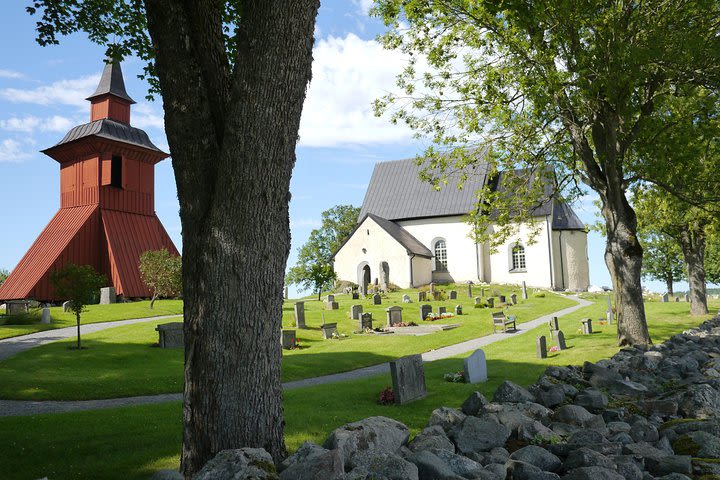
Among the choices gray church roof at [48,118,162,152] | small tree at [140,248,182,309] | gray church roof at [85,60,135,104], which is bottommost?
small tree at [140,248,182,309]

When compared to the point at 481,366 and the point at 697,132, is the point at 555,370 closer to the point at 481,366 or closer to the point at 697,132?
the point at 481,366

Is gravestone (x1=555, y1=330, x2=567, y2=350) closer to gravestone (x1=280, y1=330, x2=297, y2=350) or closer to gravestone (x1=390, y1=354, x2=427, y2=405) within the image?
gravestone (x1=390, y1=354, x2=427, y2=405)

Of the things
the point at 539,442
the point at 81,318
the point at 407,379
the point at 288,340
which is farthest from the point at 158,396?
the point at 81,318

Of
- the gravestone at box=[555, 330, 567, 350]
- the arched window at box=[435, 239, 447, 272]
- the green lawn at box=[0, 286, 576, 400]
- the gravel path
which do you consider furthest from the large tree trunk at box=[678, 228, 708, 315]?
the arched window at box=[435, 239, 447, 272]

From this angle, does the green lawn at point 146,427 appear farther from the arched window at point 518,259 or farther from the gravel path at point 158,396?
the arched window at point 518,259

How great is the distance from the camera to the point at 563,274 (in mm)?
43656

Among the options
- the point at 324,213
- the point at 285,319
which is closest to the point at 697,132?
the point at 285,319

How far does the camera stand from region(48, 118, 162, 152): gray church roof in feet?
115

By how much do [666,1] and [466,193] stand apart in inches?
1326

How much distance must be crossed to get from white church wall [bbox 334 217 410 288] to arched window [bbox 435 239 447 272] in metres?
5.02

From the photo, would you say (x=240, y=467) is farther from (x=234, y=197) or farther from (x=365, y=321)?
(x=365, y=321)

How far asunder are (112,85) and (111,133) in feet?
12.7

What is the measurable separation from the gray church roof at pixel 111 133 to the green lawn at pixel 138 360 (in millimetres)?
18119

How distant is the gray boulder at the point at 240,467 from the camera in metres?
4.04
